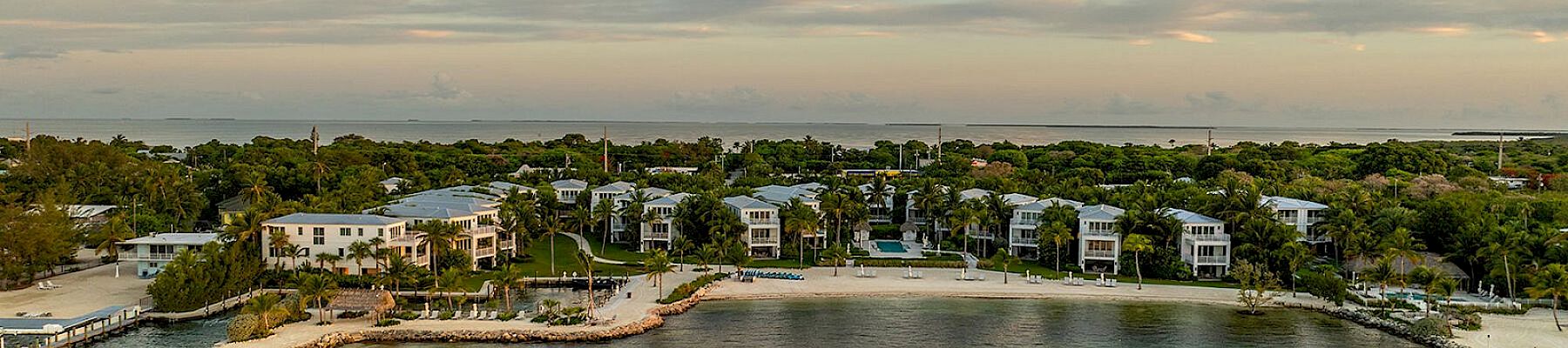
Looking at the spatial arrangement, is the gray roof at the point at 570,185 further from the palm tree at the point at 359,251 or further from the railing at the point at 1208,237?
the railing at the point at 1208,237

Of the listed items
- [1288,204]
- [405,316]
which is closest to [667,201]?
[405,316]

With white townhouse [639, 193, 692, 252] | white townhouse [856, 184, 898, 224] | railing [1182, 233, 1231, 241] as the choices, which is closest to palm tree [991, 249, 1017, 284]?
railing [1182, 233, 1231, 241]

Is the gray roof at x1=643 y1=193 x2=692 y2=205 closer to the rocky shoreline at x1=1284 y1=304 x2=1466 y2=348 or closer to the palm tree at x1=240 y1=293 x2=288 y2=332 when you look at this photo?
the palm tree at x1=240 y1=293 x2=288 y2=332

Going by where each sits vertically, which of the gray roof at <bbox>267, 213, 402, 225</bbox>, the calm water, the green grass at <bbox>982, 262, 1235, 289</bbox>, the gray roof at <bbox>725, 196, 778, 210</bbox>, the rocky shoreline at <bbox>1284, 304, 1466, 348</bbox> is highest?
the gray roof at <bbox>725, 196, 778, 210</bbox>

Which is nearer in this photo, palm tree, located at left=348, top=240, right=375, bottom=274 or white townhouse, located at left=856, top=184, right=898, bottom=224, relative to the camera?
palm tree, located at left=348, top=240, right=375, bottom=274

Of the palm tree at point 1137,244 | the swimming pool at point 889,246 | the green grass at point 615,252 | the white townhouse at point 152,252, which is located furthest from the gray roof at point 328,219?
the palm tree at point 1137,244

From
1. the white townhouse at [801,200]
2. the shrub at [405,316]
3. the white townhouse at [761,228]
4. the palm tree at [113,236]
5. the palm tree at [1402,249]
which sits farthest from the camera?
the white townhouse at [801,200]
